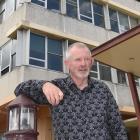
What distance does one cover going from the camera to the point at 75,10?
13.9 m

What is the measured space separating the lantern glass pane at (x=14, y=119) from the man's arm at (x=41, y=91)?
0.56ft

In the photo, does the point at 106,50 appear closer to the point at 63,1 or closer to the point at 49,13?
the point at 49,13

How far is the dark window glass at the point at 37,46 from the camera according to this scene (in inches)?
453

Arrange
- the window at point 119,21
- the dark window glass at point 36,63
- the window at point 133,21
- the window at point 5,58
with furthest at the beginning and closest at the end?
the window at point 133,21
the window at point 119,21
the window at point 5,58
the dark window glass at point 36,63

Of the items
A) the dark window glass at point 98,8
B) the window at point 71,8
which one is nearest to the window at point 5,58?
the window at point 71,8

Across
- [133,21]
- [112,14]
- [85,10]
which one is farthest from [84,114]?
[133,21]

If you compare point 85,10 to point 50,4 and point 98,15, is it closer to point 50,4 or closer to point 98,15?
point 98,15

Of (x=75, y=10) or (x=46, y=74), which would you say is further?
(x=75, y=10)

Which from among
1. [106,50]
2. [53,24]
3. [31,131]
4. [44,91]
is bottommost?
[31,131]

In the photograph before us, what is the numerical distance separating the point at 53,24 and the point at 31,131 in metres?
10.8

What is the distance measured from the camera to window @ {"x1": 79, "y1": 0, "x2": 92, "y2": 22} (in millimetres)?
14182

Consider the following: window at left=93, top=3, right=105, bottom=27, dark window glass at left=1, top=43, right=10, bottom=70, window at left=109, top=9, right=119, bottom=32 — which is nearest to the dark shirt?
dark window glass at left=1, top=43, right=10, bottom=70

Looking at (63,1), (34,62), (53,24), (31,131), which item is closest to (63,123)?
(31,131)

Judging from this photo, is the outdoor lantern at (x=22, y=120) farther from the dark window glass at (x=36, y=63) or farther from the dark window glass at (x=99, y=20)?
the dark window glass at (x=99, y=20)
